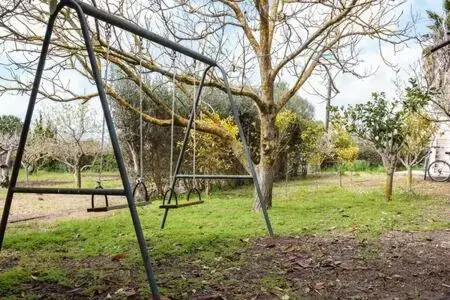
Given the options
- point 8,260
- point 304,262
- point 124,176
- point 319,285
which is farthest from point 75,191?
point 304,262

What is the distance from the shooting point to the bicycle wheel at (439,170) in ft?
49.9

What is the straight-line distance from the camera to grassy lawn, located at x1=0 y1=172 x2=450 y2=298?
3.61 meters

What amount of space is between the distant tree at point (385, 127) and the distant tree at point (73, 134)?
10534 millimetres

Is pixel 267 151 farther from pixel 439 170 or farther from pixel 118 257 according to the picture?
pixel 439 170

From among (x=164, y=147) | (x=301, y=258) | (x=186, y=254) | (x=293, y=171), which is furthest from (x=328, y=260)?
(x=293, y=171)

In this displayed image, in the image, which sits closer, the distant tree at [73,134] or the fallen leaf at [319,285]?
the fallen leaf at [319,285]

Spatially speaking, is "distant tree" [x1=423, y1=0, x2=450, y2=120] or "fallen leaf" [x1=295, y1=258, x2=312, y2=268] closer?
"fallen leaf" [x1=295, y1=258, x2=312, y2=268]

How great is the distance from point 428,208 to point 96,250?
6.03 m

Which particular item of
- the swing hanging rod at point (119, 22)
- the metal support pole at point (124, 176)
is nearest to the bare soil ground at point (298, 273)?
the metal support pole at point (124, 176)

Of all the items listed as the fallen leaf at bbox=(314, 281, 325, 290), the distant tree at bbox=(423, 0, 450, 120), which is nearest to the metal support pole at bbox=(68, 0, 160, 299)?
the fallen leaf at bbox=(314, 281, 325, 290)

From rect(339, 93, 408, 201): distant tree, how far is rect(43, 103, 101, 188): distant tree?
34.6ft

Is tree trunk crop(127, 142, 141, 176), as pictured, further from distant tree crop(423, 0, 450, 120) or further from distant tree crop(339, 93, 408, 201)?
distant tree crop(423, 0, 450, 120)

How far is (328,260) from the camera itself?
13.5 ft

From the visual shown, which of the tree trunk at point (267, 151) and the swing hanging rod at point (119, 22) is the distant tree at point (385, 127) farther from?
the swing hanging rod at point (119, 22)
